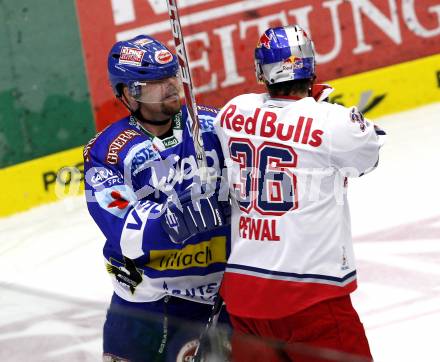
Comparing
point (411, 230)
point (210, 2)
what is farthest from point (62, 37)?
point (411, 230)

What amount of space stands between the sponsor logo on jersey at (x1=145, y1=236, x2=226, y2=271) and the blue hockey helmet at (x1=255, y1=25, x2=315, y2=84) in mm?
534

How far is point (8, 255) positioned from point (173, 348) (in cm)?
263

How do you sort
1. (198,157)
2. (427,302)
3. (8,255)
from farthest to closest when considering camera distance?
1. (8,255)
2. (427,302)
3. (198,157)

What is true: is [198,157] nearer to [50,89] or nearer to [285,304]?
[285,304]

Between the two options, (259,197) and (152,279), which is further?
(152,279)

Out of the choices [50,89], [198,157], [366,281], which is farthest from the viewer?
[50,89]

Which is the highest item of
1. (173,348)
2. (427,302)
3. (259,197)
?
(259,197)

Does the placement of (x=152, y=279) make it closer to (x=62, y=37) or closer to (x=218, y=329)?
(x=218, y=329)

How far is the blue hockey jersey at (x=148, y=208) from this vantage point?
300 centimetres

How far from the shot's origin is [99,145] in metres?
3.08

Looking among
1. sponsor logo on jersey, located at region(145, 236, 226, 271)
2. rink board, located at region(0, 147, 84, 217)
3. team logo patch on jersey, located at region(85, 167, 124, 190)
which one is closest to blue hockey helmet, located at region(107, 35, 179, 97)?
team logo patch on jersey, located at region(85, 167, 124, 190)

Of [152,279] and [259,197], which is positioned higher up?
[259,197]

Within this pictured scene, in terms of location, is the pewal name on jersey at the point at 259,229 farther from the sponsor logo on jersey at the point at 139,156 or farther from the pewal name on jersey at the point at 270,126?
the sponsor logo on jersey at the point at 139,156

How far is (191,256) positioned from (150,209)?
9.4 inches
